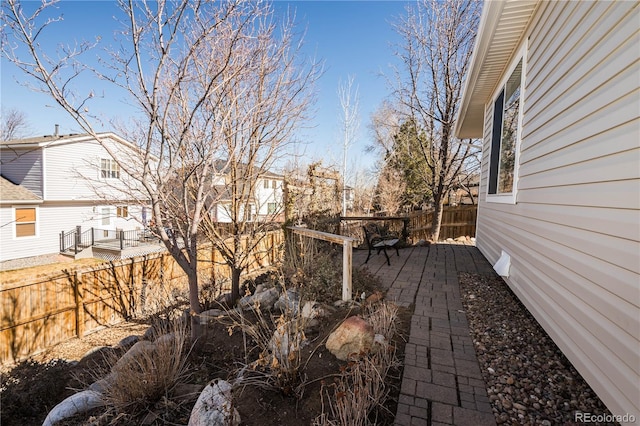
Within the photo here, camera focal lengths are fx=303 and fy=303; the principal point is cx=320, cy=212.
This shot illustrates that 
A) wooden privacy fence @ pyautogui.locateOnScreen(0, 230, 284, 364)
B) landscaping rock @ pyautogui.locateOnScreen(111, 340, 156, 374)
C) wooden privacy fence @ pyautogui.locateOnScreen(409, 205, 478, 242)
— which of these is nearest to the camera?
landscaping rock @ pyautogui.locateOnScreen(111, 340, 156, 374)

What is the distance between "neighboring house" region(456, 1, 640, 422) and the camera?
1.67 meters

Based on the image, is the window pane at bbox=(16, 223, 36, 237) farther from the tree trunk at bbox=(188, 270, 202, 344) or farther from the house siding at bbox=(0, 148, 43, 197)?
the tree trunk at bbox=(188, 270, 202, 344)

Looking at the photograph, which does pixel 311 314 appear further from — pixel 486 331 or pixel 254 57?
pixel 254 57

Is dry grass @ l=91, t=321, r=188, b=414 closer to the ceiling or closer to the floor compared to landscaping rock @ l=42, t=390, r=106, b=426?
closer to the ceiling

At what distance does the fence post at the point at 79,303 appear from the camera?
5.64 meters

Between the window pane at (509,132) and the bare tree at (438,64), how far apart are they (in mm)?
5171

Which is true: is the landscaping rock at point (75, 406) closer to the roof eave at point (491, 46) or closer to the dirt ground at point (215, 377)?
the dirt ground at point (215, 377)

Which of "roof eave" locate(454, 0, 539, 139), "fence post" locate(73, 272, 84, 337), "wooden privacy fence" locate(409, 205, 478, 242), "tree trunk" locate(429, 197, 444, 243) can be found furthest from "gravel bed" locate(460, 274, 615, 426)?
"wooden privacy fence" locate(409, 205, 478, 242)

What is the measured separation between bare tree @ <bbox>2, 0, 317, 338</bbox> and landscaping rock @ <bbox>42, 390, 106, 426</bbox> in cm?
104

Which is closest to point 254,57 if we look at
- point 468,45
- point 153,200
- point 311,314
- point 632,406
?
point 153,200

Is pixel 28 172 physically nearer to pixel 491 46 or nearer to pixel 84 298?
pixel 84 298

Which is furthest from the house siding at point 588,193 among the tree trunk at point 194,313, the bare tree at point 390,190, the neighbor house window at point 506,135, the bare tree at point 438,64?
the bare tree at point 390,190

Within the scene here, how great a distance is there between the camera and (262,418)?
197 centimetres

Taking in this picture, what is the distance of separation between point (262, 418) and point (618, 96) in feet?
9.69
